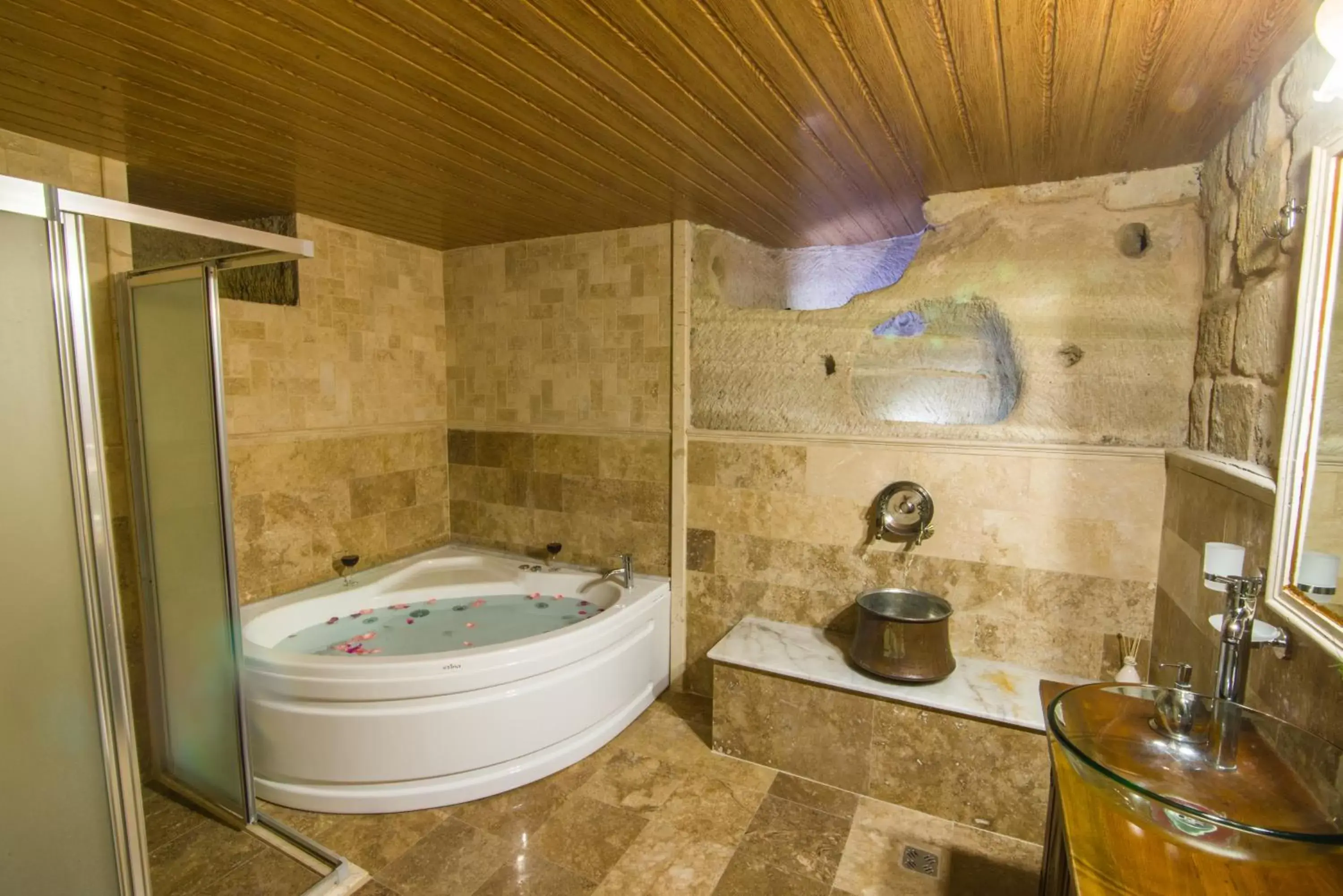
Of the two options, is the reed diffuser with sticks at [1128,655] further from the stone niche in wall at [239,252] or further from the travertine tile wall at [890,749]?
the stone niche in wall at [239,252]

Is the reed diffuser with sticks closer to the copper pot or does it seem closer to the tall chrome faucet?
the copper pot

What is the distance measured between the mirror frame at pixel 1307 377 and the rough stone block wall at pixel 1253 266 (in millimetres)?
66

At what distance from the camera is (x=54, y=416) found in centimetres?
126

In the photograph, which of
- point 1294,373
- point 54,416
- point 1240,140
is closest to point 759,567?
point 1294,373

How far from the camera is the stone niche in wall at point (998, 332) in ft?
7.14

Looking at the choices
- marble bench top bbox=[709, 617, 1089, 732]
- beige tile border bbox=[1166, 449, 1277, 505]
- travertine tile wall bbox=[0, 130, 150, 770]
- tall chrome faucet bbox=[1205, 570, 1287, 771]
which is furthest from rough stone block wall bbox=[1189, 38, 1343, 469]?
travertine tile wall bbox=[0, 130, 150, 770]

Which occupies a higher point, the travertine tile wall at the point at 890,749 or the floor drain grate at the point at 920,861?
the travertine tile wall at the point at 890,749

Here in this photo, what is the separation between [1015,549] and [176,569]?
3.09 m

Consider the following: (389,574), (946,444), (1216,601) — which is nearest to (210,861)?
(389,574)

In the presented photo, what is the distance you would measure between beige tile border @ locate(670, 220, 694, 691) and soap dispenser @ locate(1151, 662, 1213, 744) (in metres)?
2.04

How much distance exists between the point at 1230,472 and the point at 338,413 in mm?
3397

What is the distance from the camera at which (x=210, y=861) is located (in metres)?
1.97

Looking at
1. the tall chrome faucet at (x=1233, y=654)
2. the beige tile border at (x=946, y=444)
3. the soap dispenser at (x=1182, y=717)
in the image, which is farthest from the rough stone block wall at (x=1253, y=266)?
the soap dispenser at (x=1182, y=717)

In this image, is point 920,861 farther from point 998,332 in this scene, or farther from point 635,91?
point 635,91
